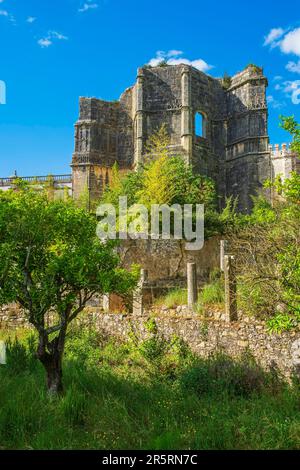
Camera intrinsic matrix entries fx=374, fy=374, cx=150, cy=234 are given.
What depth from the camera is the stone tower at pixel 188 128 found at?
24281mm

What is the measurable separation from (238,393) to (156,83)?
72.9ft

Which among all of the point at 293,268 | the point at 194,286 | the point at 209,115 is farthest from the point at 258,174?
the point at 293,268

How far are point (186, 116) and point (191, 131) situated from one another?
40.4 inches

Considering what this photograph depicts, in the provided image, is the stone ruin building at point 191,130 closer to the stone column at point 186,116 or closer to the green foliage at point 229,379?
the stone column at point 186,116

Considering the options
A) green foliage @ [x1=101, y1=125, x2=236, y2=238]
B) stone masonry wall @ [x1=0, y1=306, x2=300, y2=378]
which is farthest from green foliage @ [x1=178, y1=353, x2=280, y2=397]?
green foliage @ [x1=101, y1=125, x2=236, y2=238]

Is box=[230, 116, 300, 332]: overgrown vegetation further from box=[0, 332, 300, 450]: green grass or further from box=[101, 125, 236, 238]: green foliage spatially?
box=[101, 125, 236, 238]: green foliage

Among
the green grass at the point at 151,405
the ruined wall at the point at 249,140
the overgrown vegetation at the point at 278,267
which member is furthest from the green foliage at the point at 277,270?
the ruined wall at the point at 249,140

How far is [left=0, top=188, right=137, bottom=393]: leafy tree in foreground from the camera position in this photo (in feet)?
20.1

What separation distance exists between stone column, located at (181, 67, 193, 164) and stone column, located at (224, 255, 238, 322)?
14.8 meters

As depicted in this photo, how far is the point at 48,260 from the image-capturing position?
21.7ft

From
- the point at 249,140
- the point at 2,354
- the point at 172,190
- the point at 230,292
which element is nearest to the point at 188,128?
the point at 249,140

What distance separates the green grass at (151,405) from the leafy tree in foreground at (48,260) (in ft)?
2.54

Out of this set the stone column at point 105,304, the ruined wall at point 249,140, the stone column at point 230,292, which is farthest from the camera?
the ruined wall at point 249,140

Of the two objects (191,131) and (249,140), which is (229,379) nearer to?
(191,131)
